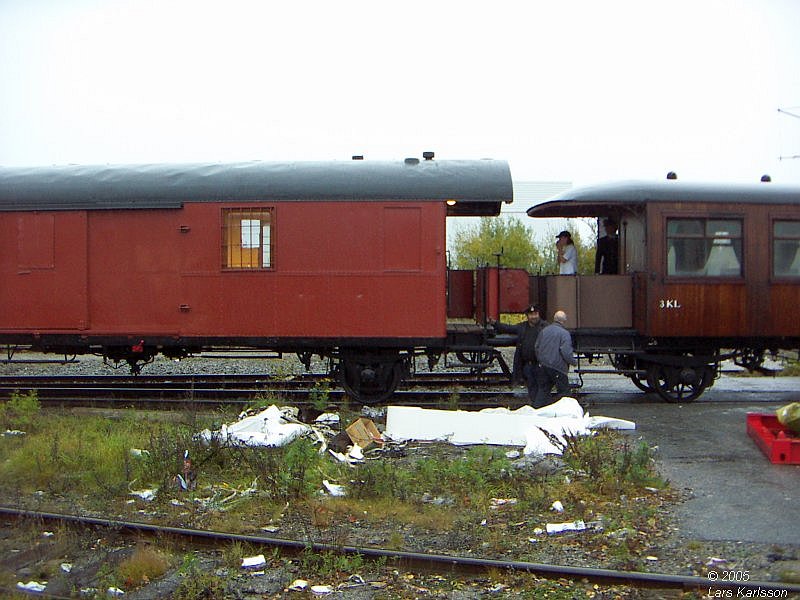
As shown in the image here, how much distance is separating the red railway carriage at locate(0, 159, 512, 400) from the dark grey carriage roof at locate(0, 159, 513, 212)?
0.02 metres

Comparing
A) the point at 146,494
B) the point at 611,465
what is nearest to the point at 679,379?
the point at 611,465

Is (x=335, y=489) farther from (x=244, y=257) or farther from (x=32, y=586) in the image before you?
(x=244, y=257)

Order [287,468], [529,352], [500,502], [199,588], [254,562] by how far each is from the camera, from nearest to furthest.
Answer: [199,588], [254,562], [500,502], [287,468], [529,352]

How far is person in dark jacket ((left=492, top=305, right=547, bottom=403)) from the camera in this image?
431 inches

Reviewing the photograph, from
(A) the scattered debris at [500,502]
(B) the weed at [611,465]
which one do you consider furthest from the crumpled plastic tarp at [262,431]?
(B) the weed at [611,465]

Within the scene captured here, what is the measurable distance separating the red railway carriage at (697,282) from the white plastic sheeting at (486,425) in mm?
2501

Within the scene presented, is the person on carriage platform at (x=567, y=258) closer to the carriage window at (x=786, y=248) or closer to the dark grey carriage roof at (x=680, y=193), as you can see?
the dark grey carriage roof at (x=680, y=193)

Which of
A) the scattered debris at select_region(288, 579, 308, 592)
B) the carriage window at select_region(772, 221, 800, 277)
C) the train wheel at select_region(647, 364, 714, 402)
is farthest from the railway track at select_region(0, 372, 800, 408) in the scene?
the scattered debris at select_region(288, 579, 308, 592)

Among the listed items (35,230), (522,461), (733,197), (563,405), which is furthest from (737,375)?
(35,230)

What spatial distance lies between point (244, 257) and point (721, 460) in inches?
265

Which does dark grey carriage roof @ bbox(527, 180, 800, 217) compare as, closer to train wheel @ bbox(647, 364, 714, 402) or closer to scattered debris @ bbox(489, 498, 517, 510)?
train wheel @ bbox(647, 364, 714, 402)

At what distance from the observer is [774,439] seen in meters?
8.26

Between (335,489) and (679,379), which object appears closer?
(335,489)

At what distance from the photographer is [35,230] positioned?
1176 cm
